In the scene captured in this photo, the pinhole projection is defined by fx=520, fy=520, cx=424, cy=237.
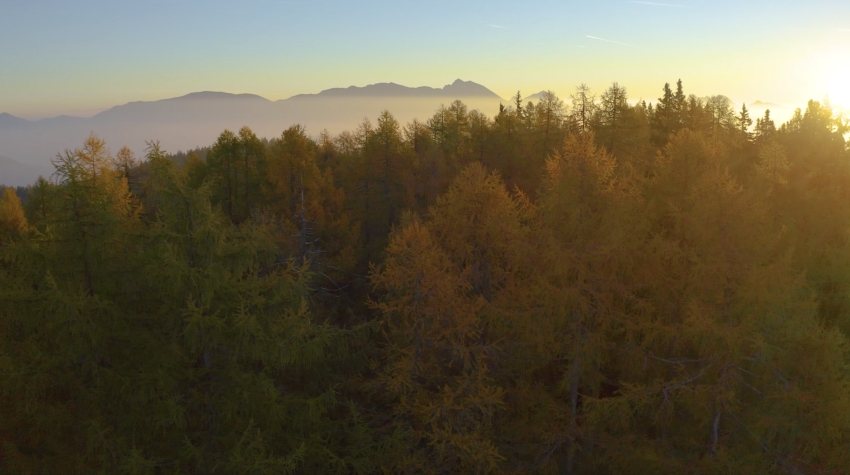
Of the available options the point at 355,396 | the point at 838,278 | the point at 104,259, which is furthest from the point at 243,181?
the point at 838,278

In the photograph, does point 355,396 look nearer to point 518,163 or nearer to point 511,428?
point 511,428

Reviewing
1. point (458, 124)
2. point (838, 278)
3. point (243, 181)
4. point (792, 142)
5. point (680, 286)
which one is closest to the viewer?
point (680, 286)

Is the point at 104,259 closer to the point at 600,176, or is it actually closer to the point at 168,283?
the point at 168,283

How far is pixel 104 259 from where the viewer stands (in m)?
12.0

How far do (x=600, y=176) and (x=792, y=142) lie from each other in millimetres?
21769

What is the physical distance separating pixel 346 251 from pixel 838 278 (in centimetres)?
2200

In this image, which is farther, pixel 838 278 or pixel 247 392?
pixel 838 278

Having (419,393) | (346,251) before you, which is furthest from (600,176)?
(346,251)

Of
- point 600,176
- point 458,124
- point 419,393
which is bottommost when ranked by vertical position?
point 419,393

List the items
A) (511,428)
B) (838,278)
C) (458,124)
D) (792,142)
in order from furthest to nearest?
(458,124) → (792,142) → (838,278) → (511,428)

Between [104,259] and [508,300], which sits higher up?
[104,259]

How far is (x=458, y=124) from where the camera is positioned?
44.2 m

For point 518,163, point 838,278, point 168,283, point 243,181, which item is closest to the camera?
point 168,283

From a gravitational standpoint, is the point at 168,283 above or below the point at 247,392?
above
